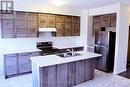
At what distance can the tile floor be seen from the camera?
12.1 ft

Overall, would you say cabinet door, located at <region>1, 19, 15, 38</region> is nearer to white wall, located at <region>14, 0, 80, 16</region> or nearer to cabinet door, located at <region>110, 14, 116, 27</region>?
white wall, located at <region>14, 0, 80, 16</region>

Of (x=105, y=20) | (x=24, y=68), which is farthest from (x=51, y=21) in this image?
(x=105, y=20)

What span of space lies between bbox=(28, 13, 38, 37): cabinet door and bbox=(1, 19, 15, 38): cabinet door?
22.9 inches


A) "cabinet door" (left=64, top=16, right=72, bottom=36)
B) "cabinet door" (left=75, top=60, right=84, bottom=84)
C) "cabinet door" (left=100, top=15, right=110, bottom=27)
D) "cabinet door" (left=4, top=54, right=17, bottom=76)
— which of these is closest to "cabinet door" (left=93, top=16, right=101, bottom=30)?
"cabinet door" (left=100, top=15, right=110, bottom=27)

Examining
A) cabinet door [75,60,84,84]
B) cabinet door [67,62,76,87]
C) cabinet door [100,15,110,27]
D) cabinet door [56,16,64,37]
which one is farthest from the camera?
cabinet door [56,16,64,37]

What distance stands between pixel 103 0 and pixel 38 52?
2.80 meters

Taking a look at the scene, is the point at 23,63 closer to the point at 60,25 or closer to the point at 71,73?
the point at 71,73

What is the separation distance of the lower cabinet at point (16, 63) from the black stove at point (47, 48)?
1.72 feet

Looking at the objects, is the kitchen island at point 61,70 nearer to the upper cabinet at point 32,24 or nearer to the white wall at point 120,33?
the white wall at point 120,33

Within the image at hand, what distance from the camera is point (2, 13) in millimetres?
4191

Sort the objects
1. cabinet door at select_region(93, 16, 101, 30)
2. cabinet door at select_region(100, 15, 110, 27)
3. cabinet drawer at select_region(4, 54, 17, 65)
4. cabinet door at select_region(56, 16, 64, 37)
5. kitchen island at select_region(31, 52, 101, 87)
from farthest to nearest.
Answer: cabinet door at select_region(93, 16, 101, 30)
cabinet door at select_region(56, 16, 64, 37)
cabinet door at select_region(100, 15, 110, 27)
cabinet drawer at select_region(4, 54, 17, 65)
kitchen island at select_region(31, 52, 101, 87)

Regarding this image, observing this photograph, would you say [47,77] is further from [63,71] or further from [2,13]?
[2,13]

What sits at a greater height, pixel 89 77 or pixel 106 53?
pixel 106 53

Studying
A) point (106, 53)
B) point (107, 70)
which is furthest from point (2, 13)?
point (107, 70)
